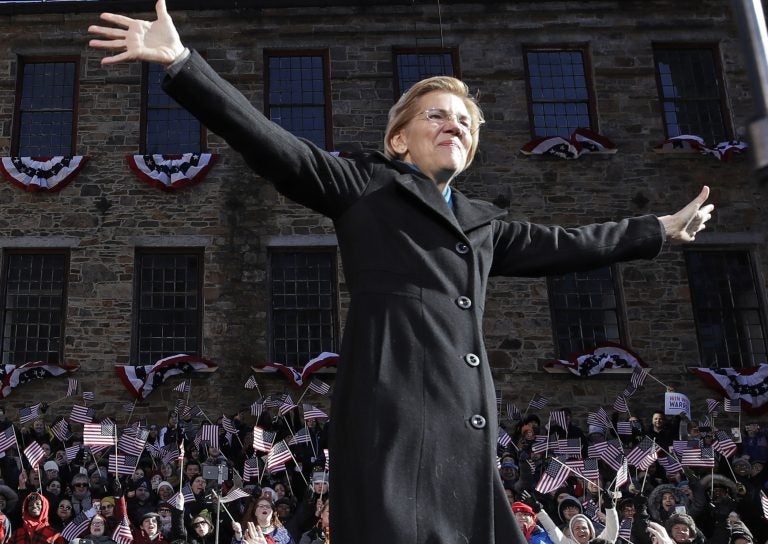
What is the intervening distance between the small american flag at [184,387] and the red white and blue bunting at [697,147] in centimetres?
912

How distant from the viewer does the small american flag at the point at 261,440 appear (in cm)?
1350

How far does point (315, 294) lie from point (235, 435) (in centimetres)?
368

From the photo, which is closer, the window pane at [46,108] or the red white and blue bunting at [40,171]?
the red white and blue bunting at [40,171]

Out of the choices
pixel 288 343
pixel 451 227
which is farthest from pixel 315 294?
pixel 451 227

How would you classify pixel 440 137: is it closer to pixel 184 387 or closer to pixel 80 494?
pixel 80 494

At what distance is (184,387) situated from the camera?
16.2 metres

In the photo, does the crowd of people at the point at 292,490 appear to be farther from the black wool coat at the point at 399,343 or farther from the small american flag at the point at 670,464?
the black wool coat at the point at 399,343

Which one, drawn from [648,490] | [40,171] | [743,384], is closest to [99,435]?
[40,171]

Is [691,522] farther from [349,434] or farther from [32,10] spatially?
[32,10]

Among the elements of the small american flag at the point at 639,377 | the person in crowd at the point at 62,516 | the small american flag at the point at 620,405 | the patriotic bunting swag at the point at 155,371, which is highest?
the patriotic bunting swag at the point at 155,371

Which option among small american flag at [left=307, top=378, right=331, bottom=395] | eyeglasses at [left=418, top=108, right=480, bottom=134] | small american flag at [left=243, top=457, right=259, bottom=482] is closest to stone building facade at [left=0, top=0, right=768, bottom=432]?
small american flag at [left=307, top=378, right=331, bottom=395]

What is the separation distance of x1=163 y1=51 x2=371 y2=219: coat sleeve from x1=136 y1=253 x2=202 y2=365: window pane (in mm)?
14592

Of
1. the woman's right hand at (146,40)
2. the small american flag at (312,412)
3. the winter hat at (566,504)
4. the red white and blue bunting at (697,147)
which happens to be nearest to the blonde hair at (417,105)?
the woman's right hand at (146,40)

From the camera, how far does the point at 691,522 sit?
36.1 feet
